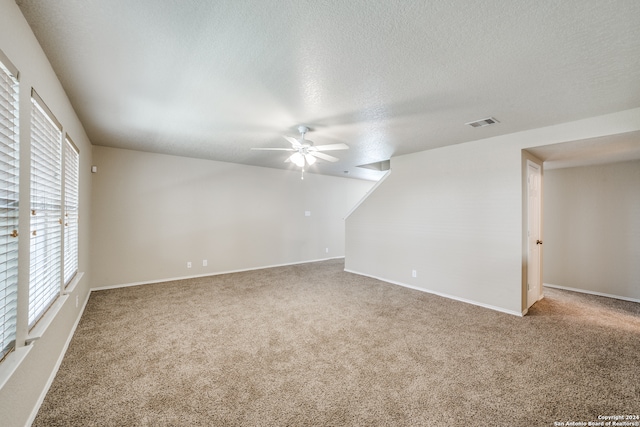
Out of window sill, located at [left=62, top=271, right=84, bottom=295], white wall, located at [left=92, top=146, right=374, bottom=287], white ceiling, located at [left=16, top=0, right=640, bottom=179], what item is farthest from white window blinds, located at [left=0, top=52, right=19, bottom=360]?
white wall, located at [left=92, top=146, right=374, bottom=287]

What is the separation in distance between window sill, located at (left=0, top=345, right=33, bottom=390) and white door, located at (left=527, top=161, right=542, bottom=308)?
→ 201 inches

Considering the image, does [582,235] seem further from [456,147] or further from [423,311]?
[423,311]

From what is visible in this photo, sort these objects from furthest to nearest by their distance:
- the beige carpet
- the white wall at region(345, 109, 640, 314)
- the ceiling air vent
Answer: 1. the white wall at region(345, 109, 640, 314)
2. the ceiling air vent
3. the beige carpet

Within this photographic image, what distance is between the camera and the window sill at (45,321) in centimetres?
163

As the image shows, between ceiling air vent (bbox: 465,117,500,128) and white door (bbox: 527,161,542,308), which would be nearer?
ceiling air vent (bbox: 465,117,500,128)

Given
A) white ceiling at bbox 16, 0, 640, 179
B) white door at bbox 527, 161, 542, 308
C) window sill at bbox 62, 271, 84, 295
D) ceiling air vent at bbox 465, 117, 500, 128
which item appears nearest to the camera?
white ceiling at bbox 16, 0, 640, 179

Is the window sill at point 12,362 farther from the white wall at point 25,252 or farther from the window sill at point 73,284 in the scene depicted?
the window sill at point 73,284

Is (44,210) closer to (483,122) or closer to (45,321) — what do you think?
(45,321)

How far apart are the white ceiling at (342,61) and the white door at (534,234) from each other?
0.99m

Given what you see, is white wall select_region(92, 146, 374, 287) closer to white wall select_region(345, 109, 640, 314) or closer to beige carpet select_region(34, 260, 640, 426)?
beige carpet select_region(34, 260, 640, 426)

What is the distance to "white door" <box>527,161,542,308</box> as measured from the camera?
371cm

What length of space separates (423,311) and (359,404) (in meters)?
2.10

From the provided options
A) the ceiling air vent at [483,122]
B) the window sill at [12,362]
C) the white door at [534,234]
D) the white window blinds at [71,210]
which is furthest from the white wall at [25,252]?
the white door at [534,234]

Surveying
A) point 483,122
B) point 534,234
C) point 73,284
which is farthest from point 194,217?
point 534,234
